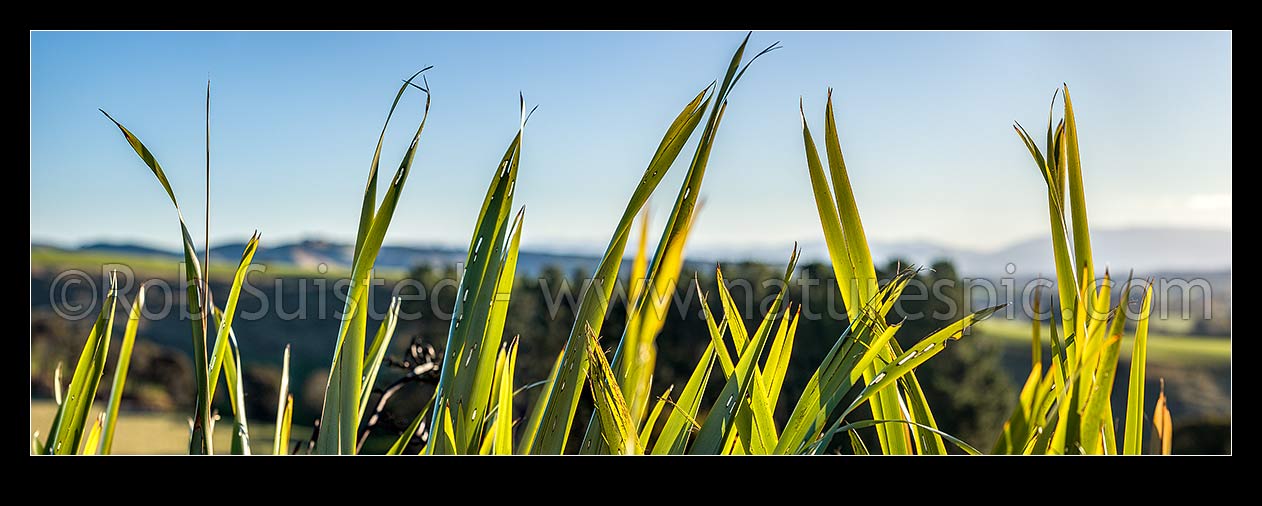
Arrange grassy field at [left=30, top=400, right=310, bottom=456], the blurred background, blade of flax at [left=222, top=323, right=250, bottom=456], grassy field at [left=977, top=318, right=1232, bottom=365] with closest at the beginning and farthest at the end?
blade of flax at [left=222, top=323, right=250, bottom=456] → the blurred background → grassy field at [left=977, top=318, right=1232, bottom=365] → grassy field at [left=30, top=400, right=310, bottom=456]

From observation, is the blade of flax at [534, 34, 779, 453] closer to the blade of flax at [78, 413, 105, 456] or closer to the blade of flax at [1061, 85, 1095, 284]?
the blade of flax at [1061, 85, 1095, 284]

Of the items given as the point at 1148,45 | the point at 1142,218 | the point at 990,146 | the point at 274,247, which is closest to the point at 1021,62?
the point at 1148,45

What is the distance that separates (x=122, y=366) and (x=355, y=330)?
0.09 meters

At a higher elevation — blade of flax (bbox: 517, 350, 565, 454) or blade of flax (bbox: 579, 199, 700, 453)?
blade of flax (bbox: 579, 199, 700, 453)

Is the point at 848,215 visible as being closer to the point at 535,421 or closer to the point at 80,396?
the point at 535,421

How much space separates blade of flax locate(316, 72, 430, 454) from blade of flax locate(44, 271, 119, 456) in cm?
9

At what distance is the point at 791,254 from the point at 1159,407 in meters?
0.26

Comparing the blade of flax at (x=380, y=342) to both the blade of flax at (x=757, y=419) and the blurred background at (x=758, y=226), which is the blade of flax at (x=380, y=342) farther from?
the blurred background at (x=758, y=226)

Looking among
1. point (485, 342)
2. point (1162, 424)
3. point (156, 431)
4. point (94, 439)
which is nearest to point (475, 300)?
point (485, 342)

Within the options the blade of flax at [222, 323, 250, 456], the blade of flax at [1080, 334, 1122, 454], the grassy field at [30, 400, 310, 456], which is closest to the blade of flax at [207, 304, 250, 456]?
the blade of flax at [222, 323, 250, 456]

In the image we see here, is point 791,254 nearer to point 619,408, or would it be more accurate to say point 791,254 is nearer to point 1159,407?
point 619,408

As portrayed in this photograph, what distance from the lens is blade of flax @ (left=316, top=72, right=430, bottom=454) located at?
28cm

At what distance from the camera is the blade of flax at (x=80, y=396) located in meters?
0.29

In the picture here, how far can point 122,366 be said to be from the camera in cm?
29
